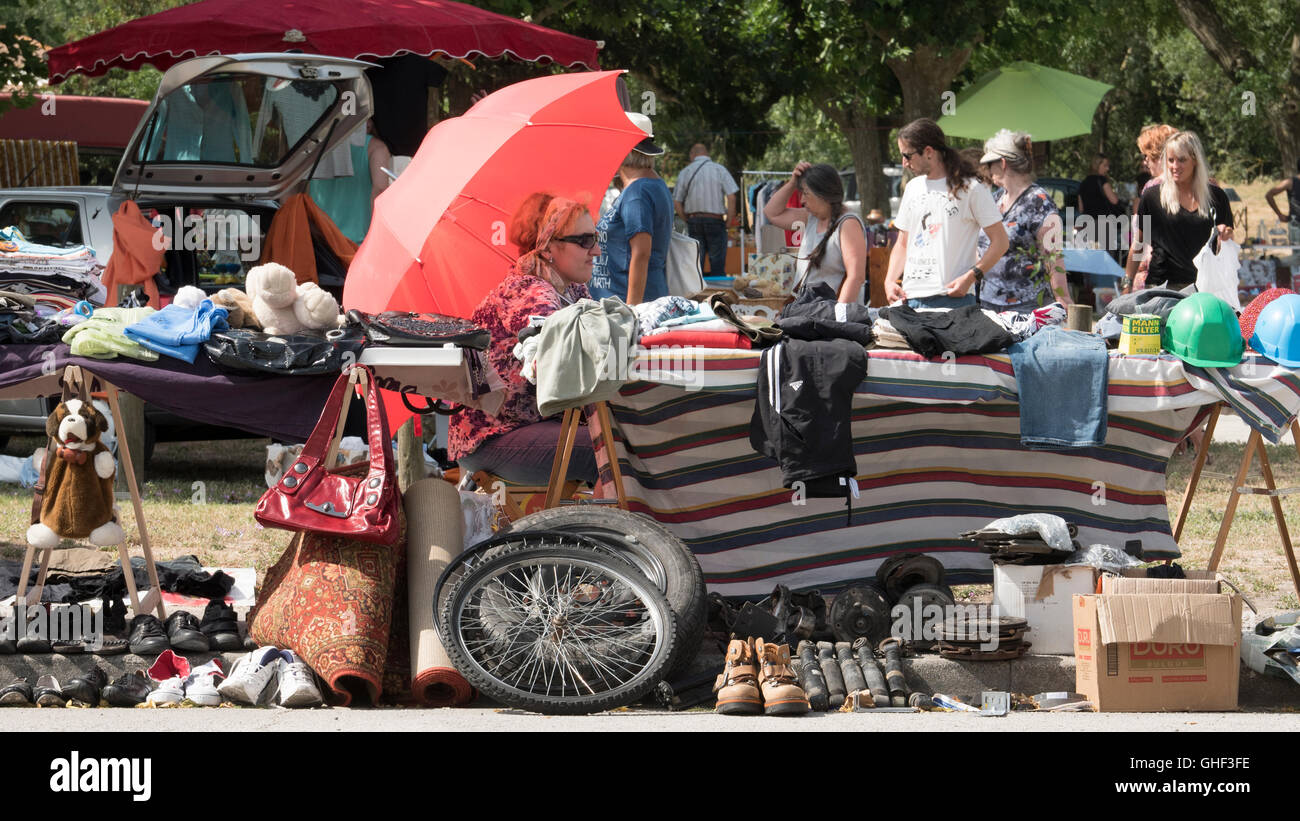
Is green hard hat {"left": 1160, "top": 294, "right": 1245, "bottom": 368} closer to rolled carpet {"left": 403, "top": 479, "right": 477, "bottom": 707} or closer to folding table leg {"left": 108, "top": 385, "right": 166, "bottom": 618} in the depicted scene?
rolled carpet {"left": 403, "top": 479, "right": 477, "bottom": 707}

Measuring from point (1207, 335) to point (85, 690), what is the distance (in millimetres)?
4510

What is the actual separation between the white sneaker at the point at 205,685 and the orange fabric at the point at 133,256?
13.9 ft

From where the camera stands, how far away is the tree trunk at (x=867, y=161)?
Result: 22.4 metres

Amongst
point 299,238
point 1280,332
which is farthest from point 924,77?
point 1280,332

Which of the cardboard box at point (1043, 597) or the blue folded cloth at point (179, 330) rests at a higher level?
the blue folded cloth at point (179, 330)

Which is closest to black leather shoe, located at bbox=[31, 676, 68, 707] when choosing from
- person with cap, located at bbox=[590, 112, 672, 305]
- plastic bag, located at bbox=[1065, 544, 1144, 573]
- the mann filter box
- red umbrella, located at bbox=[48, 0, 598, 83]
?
person with cap, located at bbox=[590, 112, 672, 305]

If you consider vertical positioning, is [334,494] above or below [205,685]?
above

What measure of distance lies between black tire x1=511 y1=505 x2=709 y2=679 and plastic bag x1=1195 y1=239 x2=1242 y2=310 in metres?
4.02

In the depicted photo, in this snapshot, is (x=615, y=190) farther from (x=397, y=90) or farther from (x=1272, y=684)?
(x=1272, y=684)

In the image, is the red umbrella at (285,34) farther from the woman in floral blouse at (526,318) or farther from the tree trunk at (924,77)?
the tree trunk at (924,77)

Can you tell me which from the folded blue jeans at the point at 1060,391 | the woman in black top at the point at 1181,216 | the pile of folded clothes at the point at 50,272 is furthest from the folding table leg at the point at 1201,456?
the pile of folded clothes at the point at 50,272

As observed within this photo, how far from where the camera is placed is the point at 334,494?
5.59 meters

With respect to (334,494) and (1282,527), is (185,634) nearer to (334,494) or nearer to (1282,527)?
(334,494)

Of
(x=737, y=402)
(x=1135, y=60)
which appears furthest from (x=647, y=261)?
(x=1135, y=60)
